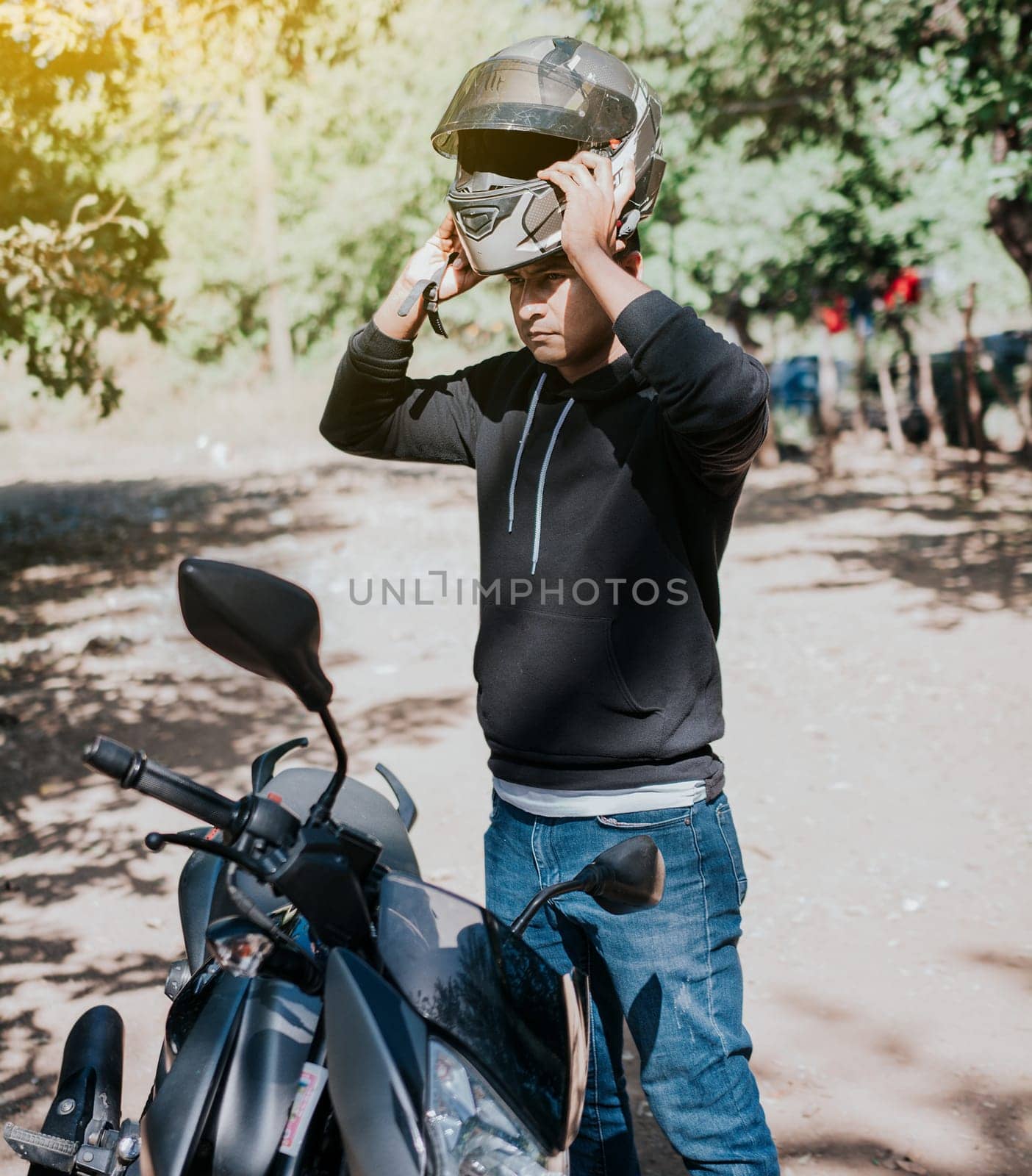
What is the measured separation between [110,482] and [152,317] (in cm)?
804

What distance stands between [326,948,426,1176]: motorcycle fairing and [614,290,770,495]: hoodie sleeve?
0.96m

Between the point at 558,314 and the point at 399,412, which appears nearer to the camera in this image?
the point at 558,314

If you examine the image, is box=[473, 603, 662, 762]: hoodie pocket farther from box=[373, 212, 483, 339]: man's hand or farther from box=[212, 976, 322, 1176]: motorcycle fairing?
box=[212, 976, 322, 1176]: motorcycle fairing

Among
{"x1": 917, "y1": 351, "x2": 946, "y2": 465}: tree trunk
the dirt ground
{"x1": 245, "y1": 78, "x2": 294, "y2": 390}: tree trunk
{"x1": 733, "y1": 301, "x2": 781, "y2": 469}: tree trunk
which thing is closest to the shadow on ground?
the dirt ground

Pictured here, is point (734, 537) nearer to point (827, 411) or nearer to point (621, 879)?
point (827, 411)

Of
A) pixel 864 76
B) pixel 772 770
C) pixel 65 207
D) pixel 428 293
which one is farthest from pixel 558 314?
pixel 65 207

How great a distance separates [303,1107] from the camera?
4.78 ft

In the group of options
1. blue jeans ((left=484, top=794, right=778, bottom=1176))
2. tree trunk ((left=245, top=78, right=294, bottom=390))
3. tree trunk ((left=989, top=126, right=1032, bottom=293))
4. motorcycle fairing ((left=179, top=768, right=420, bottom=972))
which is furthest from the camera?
tree trunk ((left=245, top=78, right=294, bottom=390))

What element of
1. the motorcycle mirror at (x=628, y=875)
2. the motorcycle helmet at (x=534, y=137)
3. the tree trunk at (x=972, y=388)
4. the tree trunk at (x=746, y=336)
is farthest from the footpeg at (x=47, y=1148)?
the tree trunk at (x=746, y=336)

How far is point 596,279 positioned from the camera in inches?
76.5

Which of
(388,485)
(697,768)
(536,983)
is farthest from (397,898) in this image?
(388,485)

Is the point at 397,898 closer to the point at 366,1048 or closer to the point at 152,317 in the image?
the point at 366,1048

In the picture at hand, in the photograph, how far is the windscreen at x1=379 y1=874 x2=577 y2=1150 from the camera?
4.65 ft

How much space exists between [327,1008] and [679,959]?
0.84 metres
